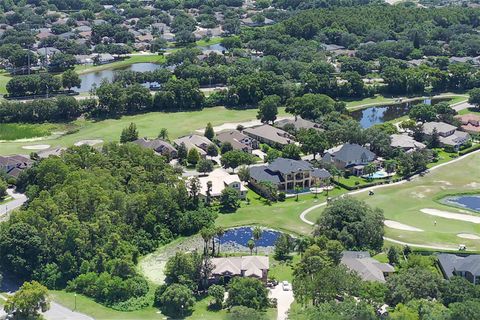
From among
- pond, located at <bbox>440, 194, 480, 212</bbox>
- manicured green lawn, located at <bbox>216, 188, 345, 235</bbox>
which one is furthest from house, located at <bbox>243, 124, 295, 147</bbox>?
pond, located at <bbox>440, 194, 480, 212</bbox>

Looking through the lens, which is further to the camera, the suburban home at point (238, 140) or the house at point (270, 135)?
the house at point (270, 135)

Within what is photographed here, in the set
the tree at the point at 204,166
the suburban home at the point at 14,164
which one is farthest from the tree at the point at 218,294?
the suburban home at the point at 14,164

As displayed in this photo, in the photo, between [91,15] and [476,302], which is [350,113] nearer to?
[476,302]

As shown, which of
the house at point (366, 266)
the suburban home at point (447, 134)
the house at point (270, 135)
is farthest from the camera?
the suburban home at point (447, 134)

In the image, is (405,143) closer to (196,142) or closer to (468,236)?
(468,236)

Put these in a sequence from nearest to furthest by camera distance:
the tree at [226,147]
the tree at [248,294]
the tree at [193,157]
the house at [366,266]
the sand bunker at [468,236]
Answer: the tree at [248,294], the house at [366,266], the sand bunker at [468,236], the tree at [193,157], the tree at [226,147]

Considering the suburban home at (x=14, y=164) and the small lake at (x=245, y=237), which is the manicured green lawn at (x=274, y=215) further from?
the suburban home at (x=14, y=164)
